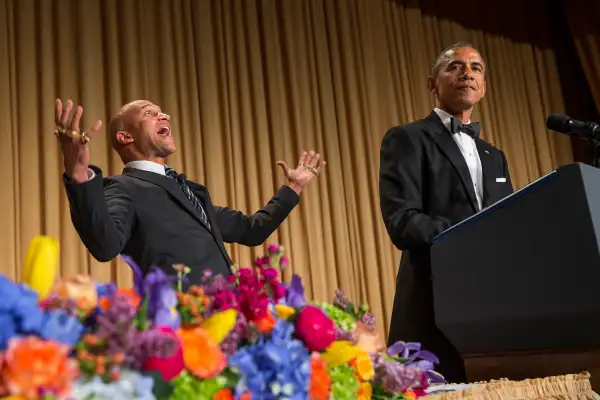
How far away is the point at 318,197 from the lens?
456 centimetres

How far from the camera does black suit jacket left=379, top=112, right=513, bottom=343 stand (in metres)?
1.74

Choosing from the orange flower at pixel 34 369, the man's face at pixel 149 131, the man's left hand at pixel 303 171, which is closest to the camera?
the orange flower at pixel 34 369

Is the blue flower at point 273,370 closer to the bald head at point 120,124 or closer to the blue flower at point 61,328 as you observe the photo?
the blue flower at point 61,328

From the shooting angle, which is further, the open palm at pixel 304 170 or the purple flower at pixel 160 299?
the open palm at pixel 304 170

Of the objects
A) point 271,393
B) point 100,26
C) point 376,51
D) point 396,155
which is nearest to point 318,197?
point 376,51

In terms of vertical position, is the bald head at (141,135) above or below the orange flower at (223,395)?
above

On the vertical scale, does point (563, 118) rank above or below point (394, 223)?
above

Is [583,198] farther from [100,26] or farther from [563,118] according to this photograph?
[100,26]

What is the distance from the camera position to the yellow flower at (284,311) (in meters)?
0.84

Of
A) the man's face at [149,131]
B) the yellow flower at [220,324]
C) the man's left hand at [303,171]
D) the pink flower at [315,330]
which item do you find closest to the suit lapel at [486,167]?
the man's left hand at [303,171]

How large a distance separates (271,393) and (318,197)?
383 centimetres

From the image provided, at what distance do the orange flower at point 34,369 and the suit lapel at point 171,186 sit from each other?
119 centimetres

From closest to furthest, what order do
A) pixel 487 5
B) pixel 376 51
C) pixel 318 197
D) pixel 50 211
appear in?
pixel 50 211, pixel 318 197, pixel 376 51, pixel 487 5

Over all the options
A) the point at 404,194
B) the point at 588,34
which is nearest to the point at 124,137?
the point at 404,194
